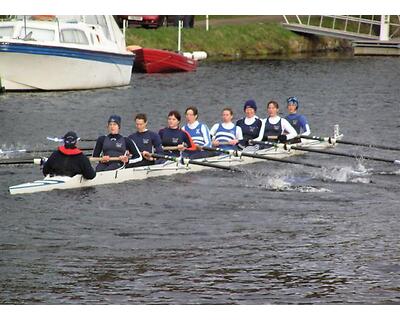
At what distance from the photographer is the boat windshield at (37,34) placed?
39.7 meters

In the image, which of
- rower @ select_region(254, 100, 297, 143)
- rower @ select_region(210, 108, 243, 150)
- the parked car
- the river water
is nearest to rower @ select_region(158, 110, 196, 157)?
the river water

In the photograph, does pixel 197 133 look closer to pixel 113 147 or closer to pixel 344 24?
pixel 113 147

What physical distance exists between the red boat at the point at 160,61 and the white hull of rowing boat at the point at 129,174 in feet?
62.2

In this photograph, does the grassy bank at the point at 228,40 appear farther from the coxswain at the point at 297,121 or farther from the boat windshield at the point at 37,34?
the coxswain at the point at 297,121

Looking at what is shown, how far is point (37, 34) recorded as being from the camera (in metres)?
40.2

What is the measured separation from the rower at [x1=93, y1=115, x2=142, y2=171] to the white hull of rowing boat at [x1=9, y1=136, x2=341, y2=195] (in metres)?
0.24

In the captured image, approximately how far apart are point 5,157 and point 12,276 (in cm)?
1012

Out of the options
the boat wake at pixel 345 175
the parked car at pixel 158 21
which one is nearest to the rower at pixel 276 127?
the boat wake at pixel 345 175

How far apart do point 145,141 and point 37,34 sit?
16.7 m

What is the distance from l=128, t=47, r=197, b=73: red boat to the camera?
47.2m

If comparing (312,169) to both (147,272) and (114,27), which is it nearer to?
(147,272)


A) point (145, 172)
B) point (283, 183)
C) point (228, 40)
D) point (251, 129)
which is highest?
point (228, 40)

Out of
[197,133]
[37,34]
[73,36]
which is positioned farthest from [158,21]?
[197,133]

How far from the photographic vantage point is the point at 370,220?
21469 mm
